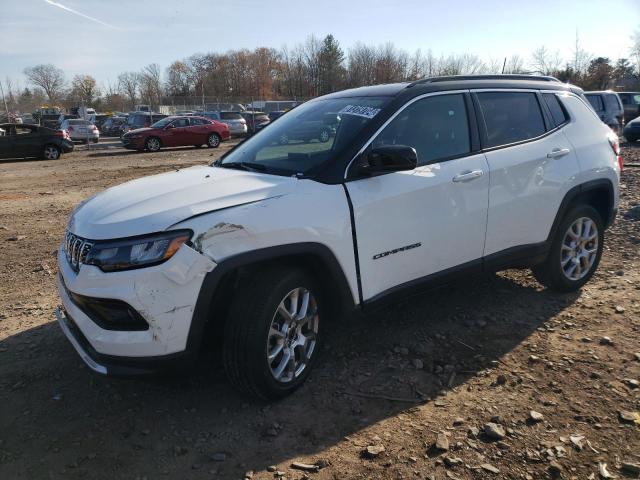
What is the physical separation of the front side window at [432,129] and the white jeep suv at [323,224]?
1cm

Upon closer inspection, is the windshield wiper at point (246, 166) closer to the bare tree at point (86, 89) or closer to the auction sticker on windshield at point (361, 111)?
the auction sticker on windshield at point (361, 111)

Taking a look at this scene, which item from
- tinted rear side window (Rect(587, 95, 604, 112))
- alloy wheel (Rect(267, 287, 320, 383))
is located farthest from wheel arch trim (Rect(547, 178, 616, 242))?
tinted rear side window (Rect(587, 95, 604, 112))

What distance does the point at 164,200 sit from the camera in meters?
2.89

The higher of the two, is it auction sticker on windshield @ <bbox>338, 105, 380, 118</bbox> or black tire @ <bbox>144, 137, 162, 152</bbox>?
auction sticker on windshield @ <bbox>338, 105, 380, 118</bbox>

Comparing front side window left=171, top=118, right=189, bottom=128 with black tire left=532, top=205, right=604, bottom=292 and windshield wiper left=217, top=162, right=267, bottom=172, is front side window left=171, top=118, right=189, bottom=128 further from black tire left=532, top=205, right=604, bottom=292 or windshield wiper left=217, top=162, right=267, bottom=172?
black tire left=532, top=205, right=604, bottom=292

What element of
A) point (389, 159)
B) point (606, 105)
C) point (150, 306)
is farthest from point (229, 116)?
point (150, 306)

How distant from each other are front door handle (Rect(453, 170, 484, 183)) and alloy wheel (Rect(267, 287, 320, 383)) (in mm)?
1352

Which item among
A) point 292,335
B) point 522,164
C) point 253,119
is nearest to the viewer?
point 292,335

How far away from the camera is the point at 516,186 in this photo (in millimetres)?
3924

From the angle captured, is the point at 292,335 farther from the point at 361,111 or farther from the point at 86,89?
the point at 86,89

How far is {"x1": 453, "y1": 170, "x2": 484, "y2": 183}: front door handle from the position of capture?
3573 millimetres

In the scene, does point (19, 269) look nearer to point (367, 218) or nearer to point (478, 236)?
point (367, 218)

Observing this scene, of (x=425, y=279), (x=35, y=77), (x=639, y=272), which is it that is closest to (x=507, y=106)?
(x=425, y=279)

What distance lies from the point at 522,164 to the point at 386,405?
2151 millimetres
